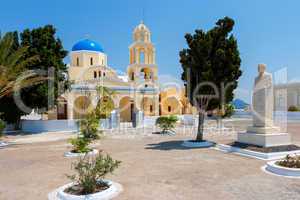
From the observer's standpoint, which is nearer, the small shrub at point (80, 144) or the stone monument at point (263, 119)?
Answer: the stone monument at point (263, 119)

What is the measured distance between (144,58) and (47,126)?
14743 mm

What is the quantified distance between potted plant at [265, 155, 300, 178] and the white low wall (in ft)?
53.9

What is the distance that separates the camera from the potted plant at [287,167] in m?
7.14

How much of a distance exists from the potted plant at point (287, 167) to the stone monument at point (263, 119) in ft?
9.11

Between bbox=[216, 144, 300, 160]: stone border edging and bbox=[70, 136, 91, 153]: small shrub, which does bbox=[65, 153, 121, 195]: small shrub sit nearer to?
bbox=[70, 136, 91, 153]: small shrub

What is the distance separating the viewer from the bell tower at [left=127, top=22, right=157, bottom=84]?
100ft

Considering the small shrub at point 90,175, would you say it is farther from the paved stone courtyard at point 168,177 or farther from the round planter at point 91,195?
the paved stone courtyard at point 168,177

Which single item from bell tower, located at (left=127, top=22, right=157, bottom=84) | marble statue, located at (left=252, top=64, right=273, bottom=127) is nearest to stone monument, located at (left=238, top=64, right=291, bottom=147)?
marble statue, located at (left=252, top=64, right=273, bottom=127)

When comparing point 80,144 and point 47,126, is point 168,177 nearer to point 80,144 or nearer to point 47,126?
point 80,144

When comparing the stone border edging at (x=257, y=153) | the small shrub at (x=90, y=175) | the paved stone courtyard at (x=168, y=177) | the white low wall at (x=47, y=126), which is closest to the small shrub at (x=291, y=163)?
the paved stone courtyard at (x=168, y=177)

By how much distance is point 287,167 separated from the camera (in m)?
7.46

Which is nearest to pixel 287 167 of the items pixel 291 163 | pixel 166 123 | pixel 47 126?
pixel 291 163

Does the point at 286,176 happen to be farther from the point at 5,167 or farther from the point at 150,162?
the point at 5,167

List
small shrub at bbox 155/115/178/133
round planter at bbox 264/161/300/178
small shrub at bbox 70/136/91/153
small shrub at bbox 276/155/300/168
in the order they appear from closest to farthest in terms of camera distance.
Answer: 1. round planter at bbox 264/161/300/178
2. small shrub at bbox 276/155/300/168
3. small shrub at bbox 70/136/91/153
4. small shrub at bbox 155/115/178/133
